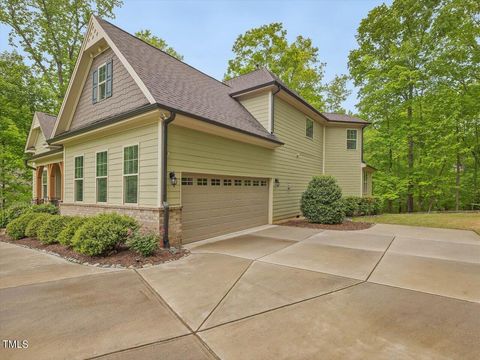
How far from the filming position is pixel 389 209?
23.0 metres

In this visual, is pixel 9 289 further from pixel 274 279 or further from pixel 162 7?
pixel 162 7

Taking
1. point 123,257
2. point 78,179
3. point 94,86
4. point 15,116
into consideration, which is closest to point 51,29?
point 15,116

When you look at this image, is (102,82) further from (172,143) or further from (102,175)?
(172,143)

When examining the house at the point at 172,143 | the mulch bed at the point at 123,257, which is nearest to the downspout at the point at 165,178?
the house at the point at 172,143

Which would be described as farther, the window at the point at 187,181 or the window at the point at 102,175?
the window at the point at 102,175

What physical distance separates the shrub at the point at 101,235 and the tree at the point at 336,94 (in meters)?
24.8

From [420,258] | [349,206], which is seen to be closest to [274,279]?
[420,258]

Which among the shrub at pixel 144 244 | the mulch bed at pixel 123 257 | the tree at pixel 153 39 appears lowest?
the mulch bed at pixel 123 257

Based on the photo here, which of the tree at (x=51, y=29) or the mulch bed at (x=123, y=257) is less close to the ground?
the tree at (x=51, y=29)

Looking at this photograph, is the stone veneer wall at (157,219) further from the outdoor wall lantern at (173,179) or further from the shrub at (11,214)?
the shrub at (11,214)

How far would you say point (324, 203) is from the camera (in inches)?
420

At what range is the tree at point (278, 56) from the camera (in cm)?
2078

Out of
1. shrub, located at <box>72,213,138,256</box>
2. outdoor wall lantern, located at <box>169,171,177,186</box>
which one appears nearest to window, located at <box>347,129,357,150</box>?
outdoor wall lantern, located at <box>169,171,177,186</box>

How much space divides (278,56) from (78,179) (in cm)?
1882
